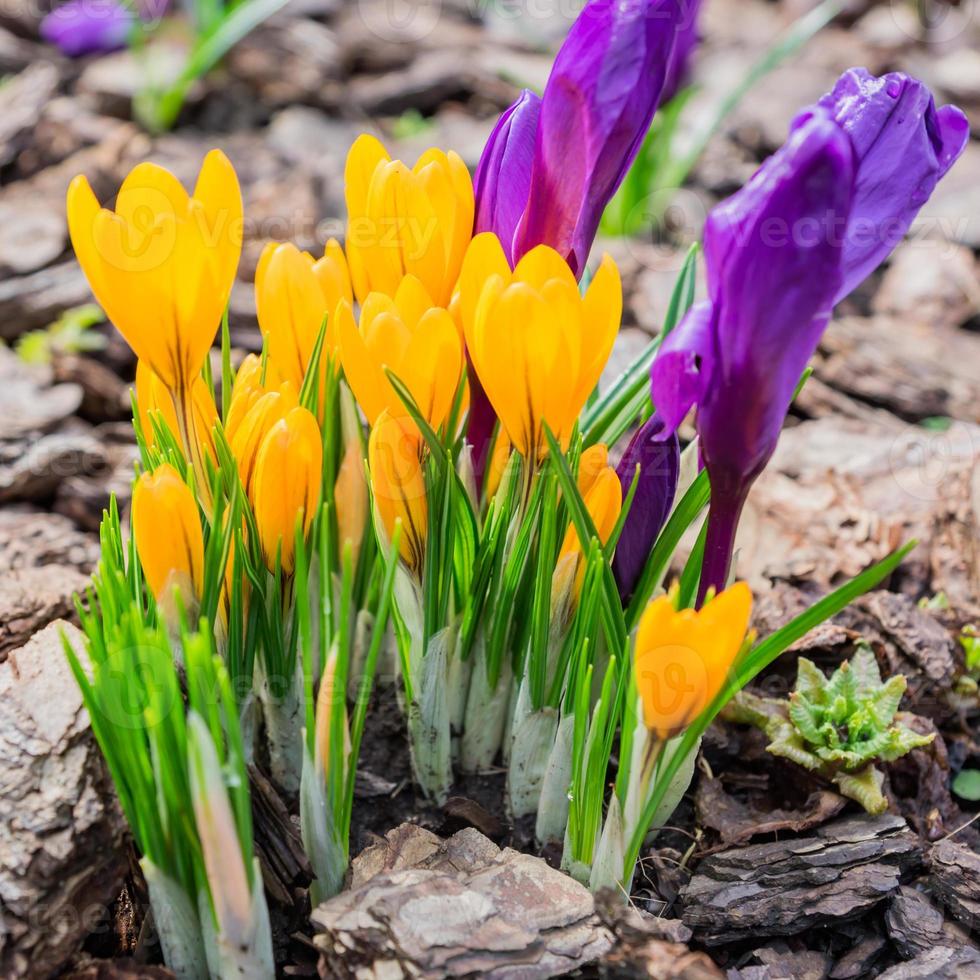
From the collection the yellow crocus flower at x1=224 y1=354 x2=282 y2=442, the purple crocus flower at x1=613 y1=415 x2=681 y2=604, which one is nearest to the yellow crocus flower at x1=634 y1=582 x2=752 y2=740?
the purple crocus flower at x1=613 y1=415 x2=681 y2=604

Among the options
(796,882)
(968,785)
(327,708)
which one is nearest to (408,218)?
(327,708)

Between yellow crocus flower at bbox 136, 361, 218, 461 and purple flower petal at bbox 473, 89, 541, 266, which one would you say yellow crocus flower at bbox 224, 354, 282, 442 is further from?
purple flower petal at bbox 473, 89, 541, 266

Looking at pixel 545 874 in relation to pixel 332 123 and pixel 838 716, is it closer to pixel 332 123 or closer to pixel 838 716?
pixel 838 716

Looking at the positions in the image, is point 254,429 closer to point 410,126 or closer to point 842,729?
point 842,729

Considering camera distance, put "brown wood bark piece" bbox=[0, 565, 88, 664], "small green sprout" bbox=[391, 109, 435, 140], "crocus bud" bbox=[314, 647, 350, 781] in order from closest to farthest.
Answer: "crocus bud" bbox=[314, 647, 350, 781] → "brown wood bark piece" bbox=[0, 565, 88, 664] → "small green sprout" bbox=[391, 109, 435, 140]

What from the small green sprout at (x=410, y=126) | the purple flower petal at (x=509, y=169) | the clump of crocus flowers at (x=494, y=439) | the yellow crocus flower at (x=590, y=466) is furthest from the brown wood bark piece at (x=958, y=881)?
the small green sprout at (x=410, y=126)

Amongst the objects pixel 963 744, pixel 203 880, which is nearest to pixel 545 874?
pixel 203 880
